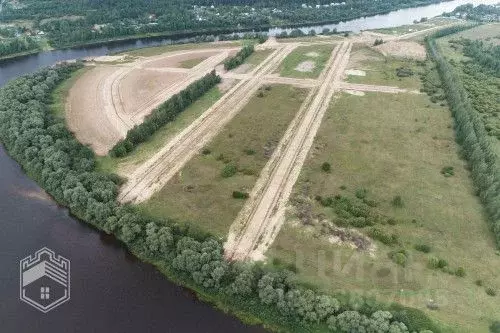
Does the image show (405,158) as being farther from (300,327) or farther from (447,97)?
(300,327)

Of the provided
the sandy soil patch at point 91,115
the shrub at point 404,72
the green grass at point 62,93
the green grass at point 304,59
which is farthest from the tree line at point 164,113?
the shrub at point 404,72

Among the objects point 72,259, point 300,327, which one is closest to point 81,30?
point 72,259

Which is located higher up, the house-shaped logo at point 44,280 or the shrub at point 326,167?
the shrub at point 326,167

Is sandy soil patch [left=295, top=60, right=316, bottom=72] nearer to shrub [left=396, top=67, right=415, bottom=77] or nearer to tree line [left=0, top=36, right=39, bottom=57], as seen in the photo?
shrub [left=396, top=67, right=415, bottom=77]

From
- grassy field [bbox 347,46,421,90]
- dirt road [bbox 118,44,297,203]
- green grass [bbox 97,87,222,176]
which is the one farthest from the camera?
grassy field [bbox 347,46,421,90]

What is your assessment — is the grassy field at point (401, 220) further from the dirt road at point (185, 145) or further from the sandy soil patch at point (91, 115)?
the sandy soil patch at point (91, 115)

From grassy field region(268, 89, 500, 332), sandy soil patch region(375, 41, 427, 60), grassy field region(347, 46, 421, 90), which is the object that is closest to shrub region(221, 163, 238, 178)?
grassy field region(268, 89, 500, 332)
